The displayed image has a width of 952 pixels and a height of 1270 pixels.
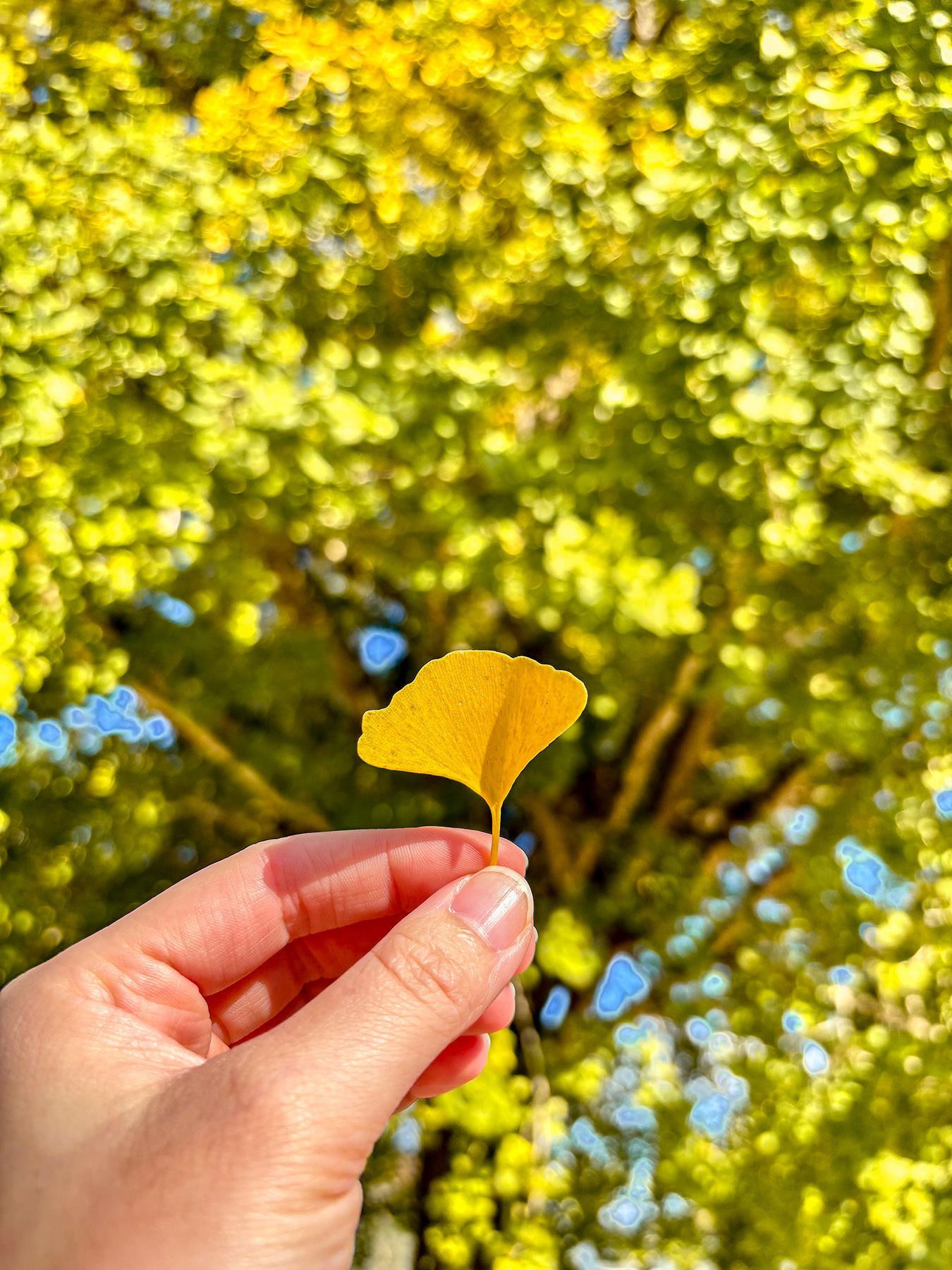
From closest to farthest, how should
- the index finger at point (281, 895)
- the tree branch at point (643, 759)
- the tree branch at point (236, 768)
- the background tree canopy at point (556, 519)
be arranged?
the index finger at point (281, 895) → the background tree canopy at point (556, 519) → the tree branch at point (236, 768) → the tree branch at point (643, 759)

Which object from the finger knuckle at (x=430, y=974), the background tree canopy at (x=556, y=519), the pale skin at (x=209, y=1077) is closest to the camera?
the pale skin at (x=209, y=1077)

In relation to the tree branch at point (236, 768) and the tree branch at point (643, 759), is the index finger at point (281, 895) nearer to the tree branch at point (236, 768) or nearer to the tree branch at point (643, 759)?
the tree branch at point (236, 768)

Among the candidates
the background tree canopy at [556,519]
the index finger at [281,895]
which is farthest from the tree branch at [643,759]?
the index finger at [281,895]

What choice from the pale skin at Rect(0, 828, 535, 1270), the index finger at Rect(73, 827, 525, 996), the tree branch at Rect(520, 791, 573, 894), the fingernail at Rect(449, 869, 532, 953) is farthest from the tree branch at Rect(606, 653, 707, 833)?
the pale skin at Rect(0, 828, 535, 1270)

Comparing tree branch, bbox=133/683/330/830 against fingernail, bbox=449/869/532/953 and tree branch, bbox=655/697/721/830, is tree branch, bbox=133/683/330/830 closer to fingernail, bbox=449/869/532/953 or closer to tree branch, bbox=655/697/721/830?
tree branch, bbox=655/697/721/830

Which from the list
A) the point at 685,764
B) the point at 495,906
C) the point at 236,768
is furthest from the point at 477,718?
the point at 685,764

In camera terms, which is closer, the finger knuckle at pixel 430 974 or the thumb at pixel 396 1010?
the thumb at pixel 396 1010

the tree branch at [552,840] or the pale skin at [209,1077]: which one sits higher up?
the pale skin at [209,1077]
